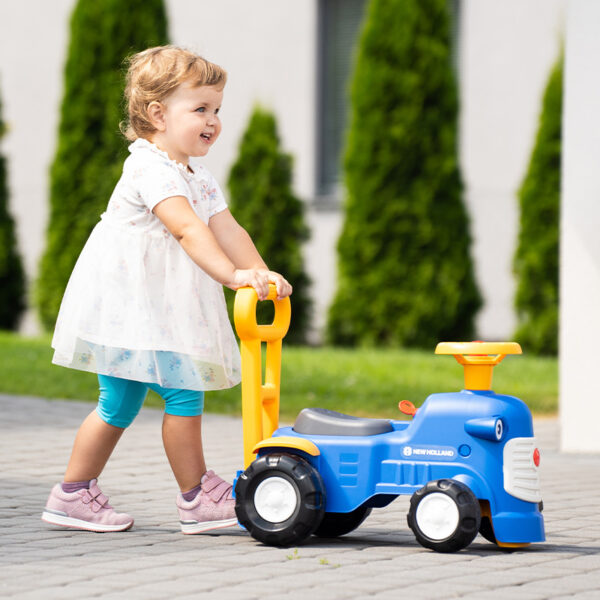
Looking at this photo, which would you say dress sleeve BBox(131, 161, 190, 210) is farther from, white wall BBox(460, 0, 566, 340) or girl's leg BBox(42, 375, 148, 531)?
white wall BBox(460, 0, 566, 340)

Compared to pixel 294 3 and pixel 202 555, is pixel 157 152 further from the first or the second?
pixel 294 3

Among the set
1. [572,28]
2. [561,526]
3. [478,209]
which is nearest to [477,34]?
[478,209]

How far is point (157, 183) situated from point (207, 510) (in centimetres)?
109

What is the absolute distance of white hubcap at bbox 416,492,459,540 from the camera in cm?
363

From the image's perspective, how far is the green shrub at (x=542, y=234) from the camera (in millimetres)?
12195

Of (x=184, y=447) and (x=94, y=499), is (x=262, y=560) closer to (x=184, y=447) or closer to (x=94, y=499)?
(x=184, y=447)

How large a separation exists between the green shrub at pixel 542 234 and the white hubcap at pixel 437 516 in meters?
8.81

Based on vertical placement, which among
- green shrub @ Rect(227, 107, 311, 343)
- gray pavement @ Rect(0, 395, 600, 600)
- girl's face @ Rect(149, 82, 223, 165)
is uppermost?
green shrub @ Rect(227, 107, 311, 343)

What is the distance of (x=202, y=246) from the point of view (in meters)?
3.92

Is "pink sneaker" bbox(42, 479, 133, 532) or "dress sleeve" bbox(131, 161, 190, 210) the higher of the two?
"dress sleeve" bbox(131, 161, 190, 210)

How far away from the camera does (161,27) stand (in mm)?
13289

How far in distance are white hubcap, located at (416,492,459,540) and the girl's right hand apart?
0.81m

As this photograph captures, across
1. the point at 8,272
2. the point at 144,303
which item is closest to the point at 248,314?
the point at 144,303

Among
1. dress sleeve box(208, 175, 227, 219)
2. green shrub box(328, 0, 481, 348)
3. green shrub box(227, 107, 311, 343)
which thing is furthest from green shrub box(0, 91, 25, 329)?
dress sleeve box(208, 175, 227, 219)
